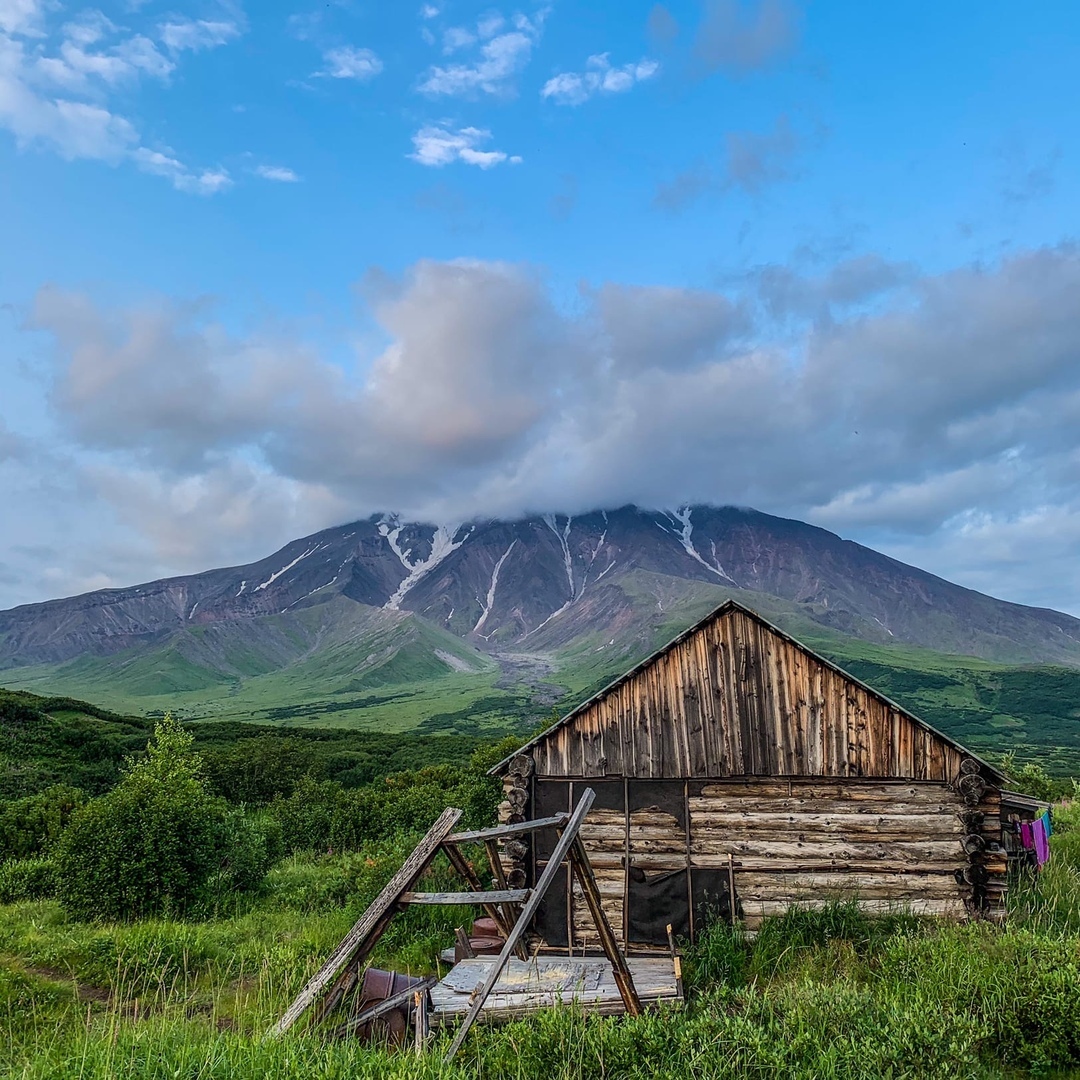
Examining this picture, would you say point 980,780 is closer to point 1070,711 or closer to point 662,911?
point 662,911


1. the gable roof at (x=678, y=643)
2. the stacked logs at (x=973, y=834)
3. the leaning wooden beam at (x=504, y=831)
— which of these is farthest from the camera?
the gable roof at (x=678, y=643)

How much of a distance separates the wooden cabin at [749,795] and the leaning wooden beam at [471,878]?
7.98 feet

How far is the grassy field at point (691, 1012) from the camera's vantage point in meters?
6.92

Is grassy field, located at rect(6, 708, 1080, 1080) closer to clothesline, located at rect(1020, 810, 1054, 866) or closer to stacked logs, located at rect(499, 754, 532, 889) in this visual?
clothesline, located at rect(1020, 810, 1054, 866)

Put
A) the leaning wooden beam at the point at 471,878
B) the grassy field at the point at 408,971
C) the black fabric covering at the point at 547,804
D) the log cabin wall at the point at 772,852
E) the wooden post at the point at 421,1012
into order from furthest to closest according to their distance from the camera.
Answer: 1. the black fabric covering at the point at 547,804
2. the log cabin wall at the point at 772,852
3. the leaning wooden beam at the point at 471,878
4. the wooden post at the point at 421,1012
5. the grassy field at the point at 408,971

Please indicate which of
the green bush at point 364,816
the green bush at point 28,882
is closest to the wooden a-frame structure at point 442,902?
the green bush at point 28,882

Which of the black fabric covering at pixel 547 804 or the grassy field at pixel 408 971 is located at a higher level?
the black fabric covering at pixel 547 804

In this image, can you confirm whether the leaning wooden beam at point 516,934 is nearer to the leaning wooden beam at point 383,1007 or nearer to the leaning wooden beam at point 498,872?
the leaning wooden beam at point 383,1007

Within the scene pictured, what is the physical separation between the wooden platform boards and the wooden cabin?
9.48ft

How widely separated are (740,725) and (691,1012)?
21.2 ft

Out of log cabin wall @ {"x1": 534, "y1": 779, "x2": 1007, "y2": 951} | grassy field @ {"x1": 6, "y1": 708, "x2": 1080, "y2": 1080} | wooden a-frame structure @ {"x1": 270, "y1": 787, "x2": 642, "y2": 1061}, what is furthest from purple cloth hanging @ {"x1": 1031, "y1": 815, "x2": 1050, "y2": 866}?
wooden a-frame structure @ {"x1": 270, "y1": 787, "x2": 642, "y2": 1061}

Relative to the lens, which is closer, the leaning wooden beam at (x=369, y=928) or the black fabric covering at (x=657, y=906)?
the leaning wooden beam at (x=369, y=928)

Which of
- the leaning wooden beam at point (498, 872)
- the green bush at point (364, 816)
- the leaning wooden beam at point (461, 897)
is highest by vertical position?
the leaning wooden beam at point (461, 897)

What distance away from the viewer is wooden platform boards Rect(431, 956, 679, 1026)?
919 cm
